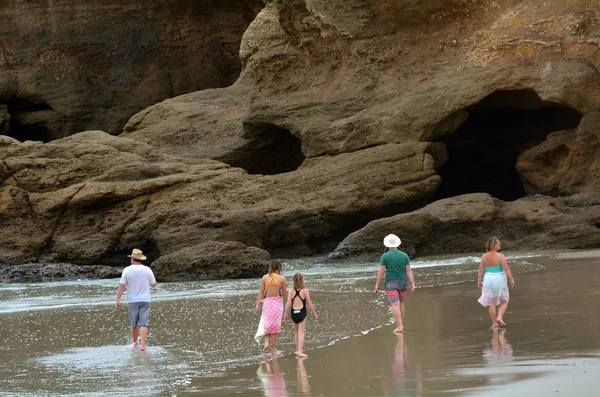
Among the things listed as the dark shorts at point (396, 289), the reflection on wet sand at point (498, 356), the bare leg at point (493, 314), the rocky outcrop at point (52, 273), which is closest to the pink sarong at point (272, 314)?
the dark shorts at point (396, 289)

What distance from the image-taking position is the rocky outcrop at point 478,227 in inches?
A: 862

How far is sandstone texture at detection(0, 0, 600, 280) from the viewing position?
22562mm

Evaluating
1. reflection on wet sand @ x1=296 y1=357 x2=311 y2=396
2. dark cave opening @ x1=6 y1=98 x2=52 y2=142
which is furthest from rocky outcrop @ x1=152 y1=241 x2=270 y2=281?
dark cave opening @ x1=6 y1=98 x2=52 y2=142

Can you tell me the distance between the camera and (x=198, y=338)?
11.9 m

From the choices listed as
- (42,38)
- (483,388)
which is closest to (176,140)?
(42,38)

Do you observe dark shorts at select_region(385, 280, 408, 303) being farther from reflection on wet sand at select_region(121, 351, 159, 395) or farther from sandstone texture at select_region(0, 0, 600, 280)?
sandstone texture at select_region(0, 0, 600, 280)

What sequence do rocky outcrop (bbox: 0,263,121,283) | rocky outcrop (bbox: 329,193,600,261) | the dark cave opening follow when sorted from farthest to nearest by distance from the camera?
1. the dark cave opening
2. rocky outcrop (bbox: 329,193,600,261)
3. rocky outcrop (bbox: 0,263,121,283)

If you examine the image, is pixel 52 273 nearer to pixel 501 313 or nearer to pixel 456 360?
pixel 501 313

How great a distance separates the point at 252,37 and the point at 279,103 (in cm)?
270

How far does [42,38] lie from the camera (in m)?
37.1

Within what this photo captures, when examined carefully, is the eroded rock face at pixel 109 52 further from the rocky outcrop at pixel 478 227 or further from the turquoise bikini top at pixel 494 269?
the turquoise bikini top at pixel 494 269

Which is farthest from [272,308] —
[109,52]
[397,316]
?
[109,52]

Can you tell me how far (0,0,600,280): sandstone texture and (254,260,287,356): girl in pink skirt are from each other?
9419 mm

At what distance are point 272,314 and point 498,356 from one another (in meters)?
2.38
